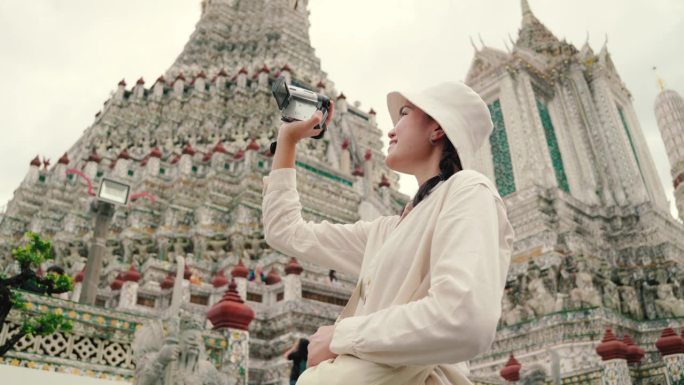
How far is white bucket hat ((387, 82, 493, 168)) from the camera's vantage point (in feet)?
4.64

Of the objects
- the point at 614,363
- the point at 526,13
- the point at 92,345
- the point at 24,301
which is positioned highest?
the point at 526,13

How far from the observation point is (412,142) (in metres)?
1.50

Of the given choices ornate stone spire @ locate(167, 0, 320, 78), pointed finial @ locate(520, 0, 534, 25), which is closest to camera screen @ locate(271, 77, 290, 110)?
ornate stone spire @ locate(167, 0, 320, 78)

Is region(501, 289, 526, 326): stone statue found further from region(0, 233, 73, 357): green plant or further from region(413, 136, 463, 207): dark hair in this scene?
region(413, 136, 463, 207): dark hair

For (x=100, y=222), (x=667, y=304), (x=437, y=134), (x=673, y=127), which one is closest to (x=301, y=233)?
(x=437, y=134)

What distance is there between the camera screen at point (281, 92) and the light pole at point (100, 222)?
180 inches

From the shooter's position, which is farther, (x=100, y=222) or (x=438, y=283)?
(x=100, y=222)

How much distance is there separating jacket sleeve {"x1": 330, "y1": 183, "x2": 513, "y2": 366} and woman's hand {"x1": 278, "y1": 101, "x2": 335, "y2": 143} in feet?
1.99

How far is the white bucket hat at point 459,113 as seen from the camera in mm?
1414

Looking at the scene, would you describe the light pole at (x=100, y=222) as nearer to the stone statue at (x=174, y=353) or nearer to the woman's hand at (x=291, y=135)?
the stone statue at (x=174, y=353)

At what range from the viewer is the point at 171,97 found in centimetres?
2441

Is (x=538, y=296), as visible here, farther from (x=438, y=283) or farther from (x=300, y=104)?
(x=438, y=283)

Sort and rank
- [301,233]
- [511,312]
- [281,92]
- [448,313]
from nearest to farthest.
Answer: [448,313] → [281,92] → [301,233] → [511,312]

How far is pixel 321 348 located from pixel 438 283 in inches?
12.5
